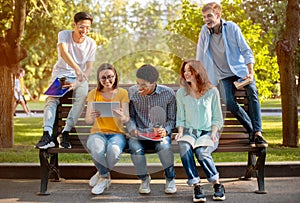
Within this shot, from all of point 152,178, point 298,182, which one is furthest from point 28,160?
point 298,182

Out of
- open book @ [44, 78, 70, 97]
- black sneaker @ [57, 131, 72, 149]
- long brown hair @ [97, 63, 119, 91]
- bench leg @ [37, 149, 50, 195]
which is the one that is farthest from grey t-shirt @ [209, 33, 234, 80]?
bench leg @ [37, 149, 50, 195]

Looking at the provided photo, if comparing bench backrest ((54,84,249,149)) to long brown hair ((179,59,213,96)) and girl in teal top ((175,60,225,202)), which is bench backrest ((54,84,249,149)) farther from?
long brown hair ((179,59,213,96))

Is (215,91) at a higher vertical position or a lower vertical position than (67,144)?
higher

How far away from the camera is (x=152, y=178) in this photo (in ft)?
20.3

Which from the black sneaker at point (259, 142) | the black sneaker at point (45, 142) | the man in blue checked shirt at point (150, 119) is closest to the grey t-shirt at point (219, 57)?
the man in blue checked shirt at point (150, 119)

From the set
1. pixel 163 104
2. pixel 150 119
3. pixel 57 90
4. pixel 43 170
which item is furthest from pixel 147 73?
pixel 43 170

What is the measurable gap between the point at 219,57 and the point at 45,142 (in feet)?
6.32

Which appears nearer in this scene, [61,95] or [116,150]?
[116,150]

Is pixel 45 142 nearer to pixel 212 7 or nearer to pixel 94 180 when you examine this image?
pixel 94 180

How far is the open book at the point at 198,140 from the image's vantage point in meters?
5.18

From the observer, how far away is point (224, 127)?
5.81 m

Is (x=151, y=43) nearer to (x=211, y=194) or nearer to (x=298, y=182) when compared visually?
(x=211, y=194)

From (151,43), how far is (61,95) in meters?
1.04

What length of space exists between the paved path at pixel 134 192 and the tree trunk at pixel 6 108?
3.01 m
